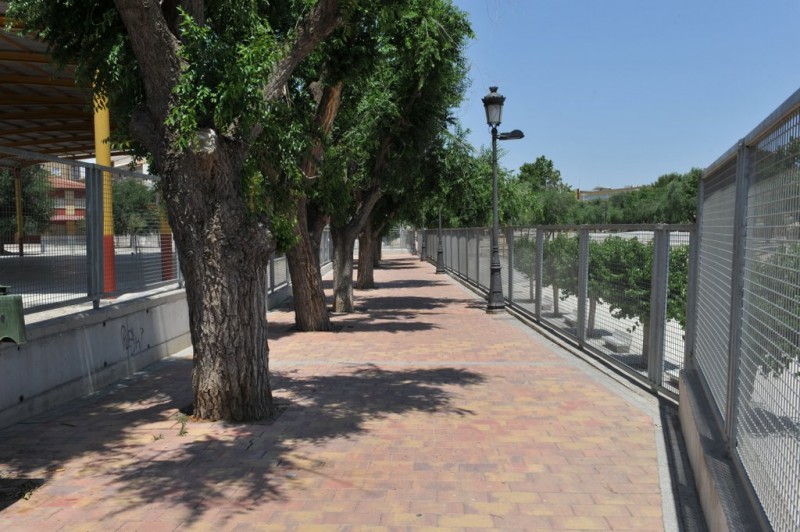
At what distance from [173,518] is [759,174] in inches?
152

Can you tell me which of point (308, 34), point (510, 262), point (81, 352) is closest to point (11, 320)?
point (81, 352)

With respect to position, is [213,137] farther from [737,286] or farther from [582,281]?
[582,281]

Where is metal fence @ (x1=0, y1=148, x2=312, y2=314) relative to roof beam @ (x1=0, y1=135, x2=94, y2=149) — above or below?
below

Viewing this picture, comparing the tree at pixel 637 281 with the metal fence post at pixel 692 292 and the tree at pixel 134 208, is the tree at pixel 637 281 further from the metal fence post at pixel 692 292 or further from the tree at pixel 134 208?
the tree at pixel 134 208

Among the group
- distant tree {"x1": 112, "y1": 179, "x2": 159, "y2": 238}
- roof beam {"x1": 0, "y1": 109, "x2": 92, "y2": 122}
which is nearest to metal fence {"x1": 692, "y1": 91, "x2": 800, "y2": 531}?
distant tree {"x1": 112, "y1": 179, "x2": 159, "y2": 238}

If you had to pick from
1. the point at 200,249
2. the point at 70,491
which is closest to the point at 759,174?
the point at 200,249

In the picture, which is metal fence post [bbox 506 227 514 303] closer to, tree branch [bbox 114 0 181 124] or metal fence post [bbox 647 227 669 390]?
metal fence post [bbox 647 227 669 390]

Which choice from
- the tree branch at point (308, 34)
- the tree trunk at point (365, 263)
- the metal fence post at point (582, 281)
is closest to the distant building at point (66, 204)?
the tree branch at point (308, 34)

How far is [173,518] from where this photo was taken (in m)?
4.12

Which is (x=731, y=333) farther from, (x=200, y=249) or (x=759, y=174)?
(x=200, y=249)

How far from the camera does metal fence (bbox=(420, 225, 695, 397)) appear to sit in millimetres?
6832

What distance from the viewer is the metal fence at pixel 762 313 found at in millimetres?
2639

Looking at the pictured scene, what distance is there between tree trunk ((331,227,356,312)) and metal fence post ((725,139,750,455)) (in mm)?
12285

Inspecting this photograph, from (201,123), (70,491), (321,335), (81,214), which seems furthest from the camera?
(321,335)
